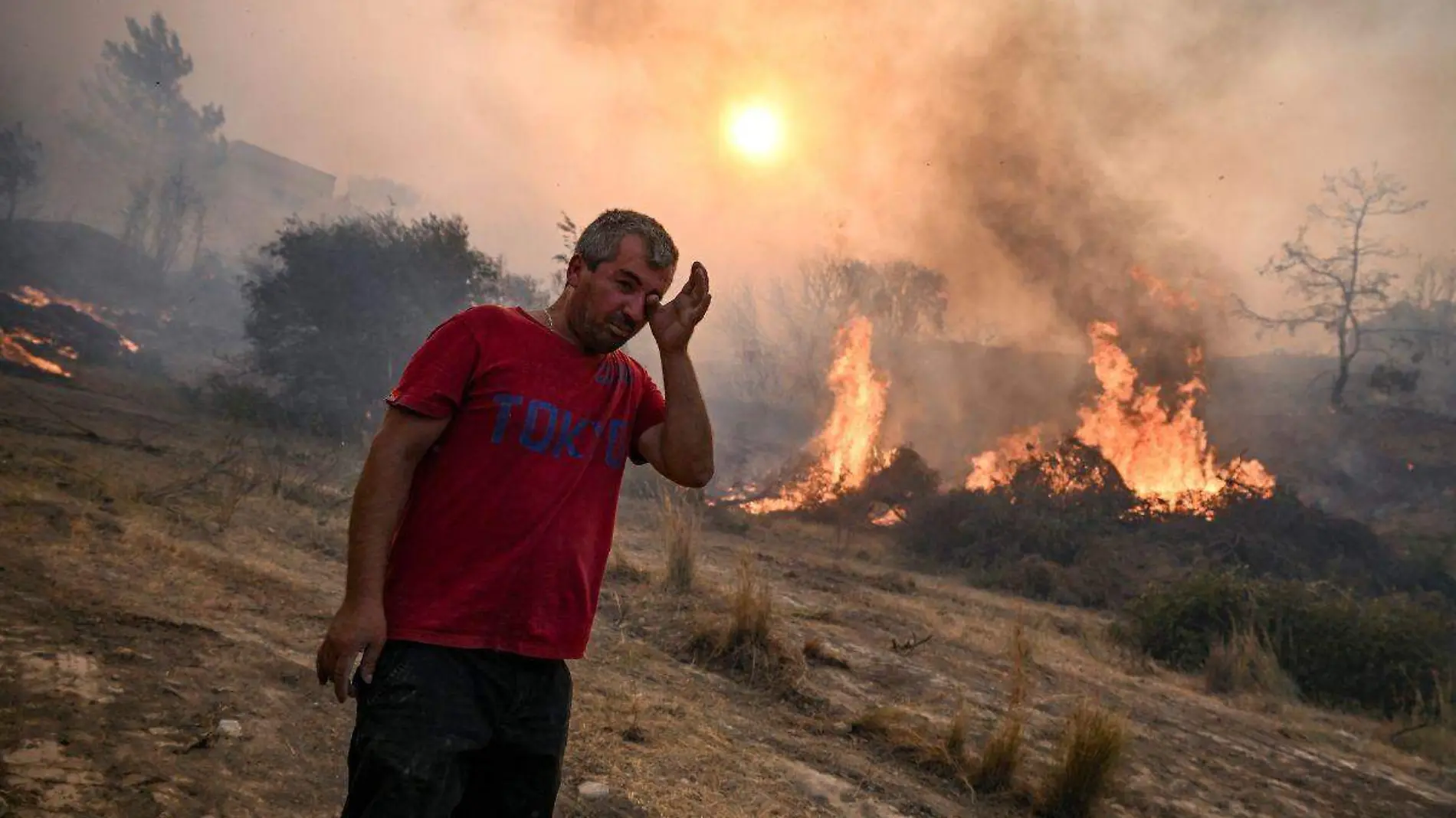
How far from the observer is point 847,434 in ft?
80.3

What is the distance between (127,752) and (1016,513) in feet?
56.8

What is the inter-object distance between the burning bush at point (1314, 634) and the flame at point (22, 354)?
22879 mm

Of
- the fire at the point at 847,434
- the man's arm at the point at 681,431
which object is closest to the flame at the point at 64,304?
the fire at the point at 847,434

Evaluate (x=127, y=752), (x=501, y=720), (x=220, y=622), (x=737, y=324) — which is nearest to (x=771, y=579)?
(x=220, y=622)

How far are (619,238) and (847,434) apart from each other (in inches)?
896

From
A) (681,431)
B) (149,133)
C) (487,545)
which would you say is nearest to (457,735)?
(487,545)

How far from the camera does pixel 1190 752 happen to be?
5.95 metres

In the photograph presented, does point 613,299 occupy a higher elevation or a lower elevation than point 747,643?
higher

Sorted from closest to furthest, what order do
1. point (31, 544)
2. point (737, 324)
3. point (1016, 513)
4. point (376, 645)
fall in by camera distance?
point (376, 645) < point (31, 544) < point (1016, 513) < point (737, 324)

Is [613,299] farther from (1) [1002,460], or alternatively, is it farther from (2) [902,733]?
(1) [1002,460]

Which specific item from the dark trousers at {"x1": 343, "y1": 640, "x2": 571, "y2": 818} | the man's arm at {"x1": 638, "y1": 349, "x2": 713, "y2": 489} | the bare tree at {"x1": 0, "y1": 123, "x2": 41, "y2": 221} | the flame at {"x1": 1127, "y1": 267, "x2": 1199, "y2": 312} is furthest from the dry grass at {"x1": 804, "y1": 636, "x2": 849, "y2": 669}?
the bare tree at {"x1": 0, "y1": 123, "x2": 41, "y2": 221}

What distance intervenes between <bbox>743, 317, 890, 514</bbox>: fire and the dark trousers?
1871cm

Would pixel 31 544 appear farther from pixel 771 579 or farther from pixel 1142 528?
pixel 1142 528

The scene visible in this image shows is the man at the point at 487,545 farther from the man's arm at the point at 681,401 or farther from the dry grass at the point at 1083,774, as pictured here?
the dry grass at the point at 1083,774
